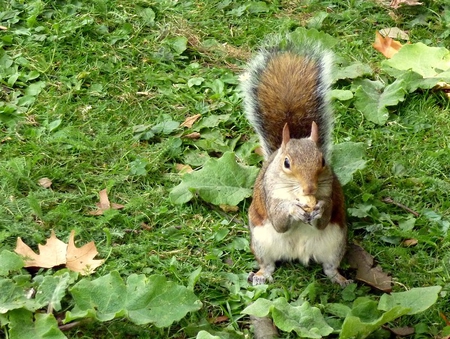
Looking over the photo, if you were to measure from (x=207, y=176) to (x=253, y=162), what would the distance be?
24 centimetres

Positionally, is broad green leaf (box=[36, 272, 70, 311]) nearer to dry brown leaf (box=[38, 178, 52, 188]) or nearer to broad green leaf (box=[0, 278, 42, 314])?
broad green leaf (box=[0, 278, 42, 314])

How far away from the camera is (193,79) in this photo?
349 centimetres

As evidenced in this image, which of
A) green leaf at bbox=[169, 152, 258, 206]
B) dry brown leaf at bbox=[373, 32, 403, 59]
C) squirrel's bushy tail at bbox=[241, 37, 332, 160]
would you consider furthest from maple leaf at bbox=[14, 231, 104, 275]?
dry brown leaf at bbox=[373, 32, 403, 59]

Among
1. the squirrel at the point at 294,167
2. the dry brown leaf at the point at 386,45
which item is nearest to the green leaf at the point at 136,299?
the squirrel at the point at 294,167

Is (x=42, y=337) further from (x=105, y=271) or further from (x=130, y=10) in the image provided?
(x=130, y=10)

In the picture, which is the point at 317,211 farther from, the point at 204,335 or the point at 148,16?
the point at 148,16

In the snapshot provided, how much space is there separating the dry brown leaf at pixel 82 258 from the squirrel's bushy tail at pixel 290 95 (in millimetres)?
645

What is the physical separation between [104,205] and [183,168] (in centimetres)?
34

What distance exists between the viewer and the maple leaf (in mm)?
2576

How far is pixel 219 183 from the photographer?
9.47 feet

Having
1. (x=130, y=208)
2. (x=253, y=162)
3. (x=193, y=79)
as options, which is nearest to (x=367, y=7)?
(x=193, y=79)

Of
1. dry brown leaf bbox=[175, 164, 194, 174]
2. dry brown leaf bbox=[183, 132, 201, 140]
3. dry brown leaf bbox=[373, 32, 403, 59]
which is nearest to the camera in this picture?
dry brown leaf bbox=[175, 164, 194, 174]

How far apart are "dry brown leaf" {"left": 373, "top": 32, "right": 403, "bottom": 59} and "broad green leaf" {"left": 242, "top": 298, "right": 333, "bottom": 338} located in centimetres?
161

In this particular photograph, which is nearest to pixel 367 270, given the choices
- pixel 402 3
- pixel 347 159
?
pixel 347 159
